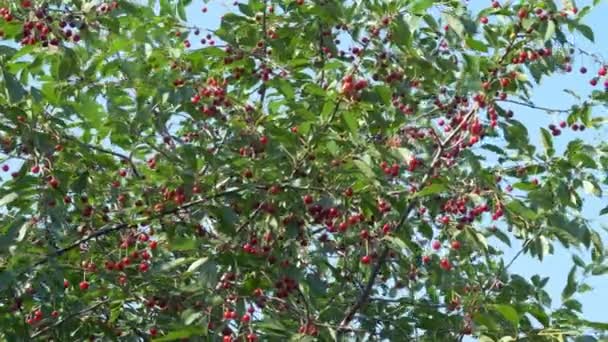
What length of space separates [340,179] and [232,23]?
146cm

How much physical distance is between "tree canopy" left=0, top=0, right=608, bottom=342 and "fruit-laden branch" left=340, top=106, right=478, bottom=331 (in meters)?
0.01

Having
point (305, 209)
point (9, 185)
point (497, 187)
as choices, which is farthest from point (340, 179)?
point (9, 185)

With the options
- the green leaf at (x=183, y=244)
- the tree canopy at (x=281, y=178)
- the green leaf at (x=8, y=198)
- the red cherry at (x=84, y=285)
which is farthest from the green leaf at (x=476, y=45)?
the green leaf at (x=8, y=198)

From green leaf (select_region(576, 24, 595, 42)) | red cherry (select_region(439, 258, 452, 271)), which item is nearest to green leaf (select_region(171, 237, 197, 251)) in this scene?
red cherry (select_region(439, 258, 452, 271))

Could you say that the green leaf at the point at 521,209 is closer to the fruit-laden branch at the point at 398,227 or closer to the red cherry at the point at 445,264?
the fruit-laden branch at the point at 398,227

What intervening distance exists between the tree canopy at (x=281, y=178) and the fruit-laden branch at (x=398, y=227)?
1 cm

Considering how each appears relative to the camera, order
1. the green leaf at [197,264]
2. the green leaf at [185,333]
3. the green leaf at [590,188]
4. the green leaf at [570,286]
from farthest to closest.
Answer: the green leaf at [590,188], the green leaf at [570,286], the green leaf at [197,264], the green leaf at [185,333]

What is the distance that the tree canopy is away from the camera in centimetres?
616

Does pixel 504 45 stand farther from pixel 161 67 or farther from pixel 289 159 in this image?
pixel 161 67

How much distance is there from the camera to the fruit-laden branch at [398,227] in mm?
6340

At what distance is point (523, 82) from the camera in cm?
691

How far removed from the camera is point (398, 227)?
6582 millimetres

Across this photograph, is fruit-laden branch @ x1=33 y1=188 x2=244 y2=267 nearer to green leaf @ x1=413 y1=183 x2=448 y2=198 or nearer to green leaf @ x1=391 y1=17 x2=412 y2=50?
green leaf @ x1=413 y1=183 x2=448 y2=198

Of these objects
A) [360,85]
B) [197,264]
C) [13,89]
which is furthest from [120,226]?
[360,85]
